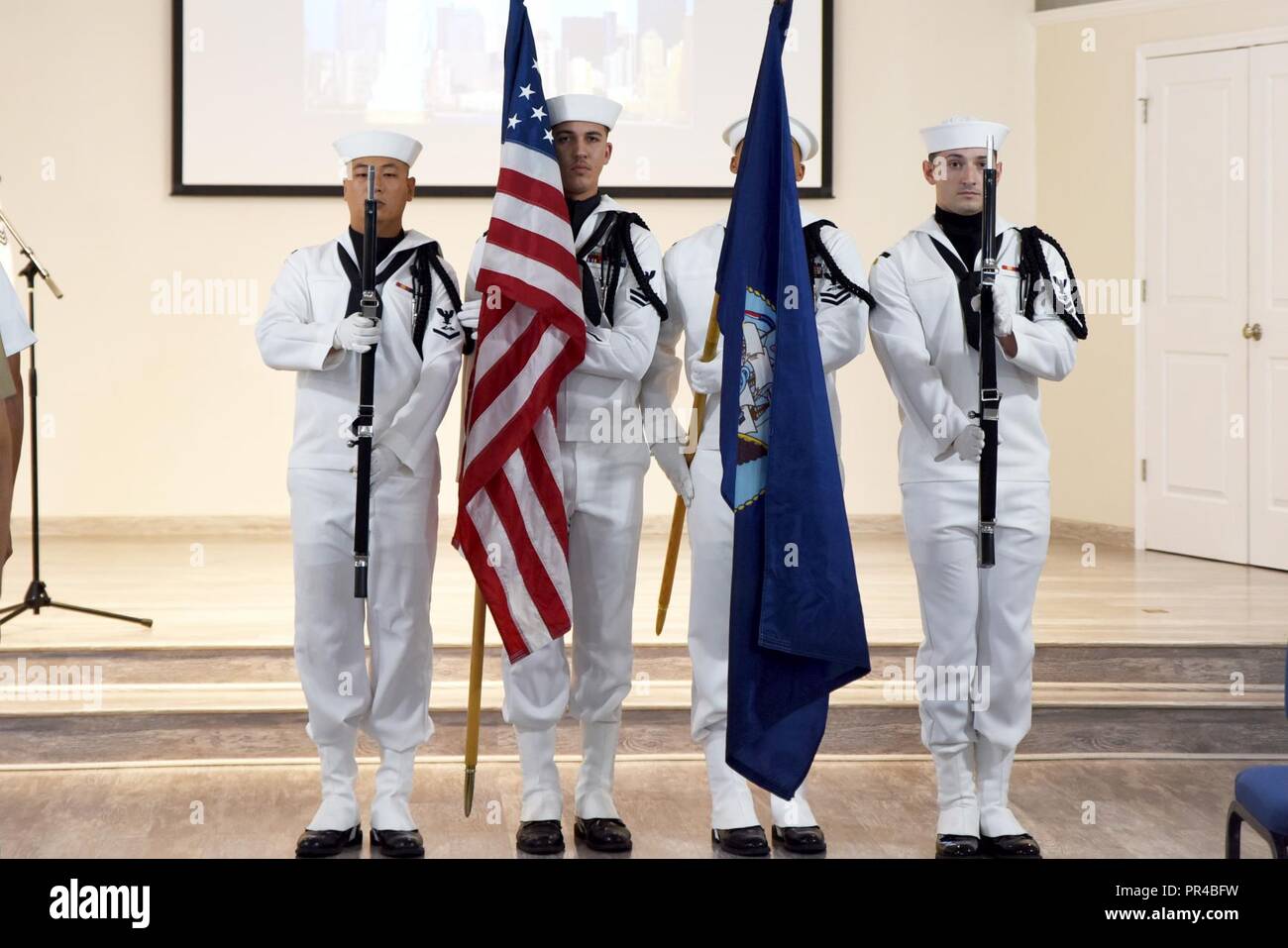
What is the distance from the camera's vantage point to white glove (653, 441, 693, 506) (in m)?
3.98

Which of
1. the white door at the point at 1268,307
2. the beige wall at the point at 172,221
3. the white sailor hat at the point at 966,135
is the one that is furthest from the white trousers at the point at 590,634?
the white door at the point at 1268,307

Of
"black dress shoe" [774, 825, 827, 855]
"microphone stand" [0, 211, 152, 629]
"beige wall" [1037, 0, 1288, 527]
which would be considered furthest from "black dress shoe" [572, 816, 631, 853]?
"beige wall" [1037, 0, 1288, 527]

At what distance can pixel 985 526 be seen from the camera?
150 inches

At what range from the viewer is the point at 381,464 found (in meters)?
3.84

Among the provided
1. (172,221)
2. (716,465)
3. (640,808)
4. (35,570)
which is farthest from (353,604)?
(172,221)

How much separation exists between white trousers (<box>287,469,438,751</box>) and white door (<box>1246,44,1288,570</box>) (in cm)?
470

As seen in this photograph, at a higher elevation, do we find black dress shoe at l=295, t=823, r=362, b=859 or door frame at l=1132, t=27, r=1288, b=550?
door frame at l=1132, t=27, r=1288, b=550

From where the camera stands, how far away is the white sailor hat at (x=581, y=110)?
3.93m

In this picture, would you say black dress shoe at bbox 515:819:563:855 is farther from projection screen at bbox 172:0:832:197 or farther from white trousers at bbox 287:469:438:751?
projection screen at bbox 172:0:832:197

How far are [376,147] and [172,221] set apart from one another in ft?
13.7

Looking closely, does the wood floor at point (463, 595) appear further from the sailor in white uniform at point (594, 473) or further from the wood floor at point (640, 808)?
the sailor in white uniform at point (594, 473)

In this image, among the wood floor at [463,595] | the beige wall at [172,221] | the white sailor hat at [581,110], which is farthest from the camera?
the beige wall at [172,221]

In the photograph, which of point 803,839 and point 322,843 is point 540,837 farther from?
point 803,839
